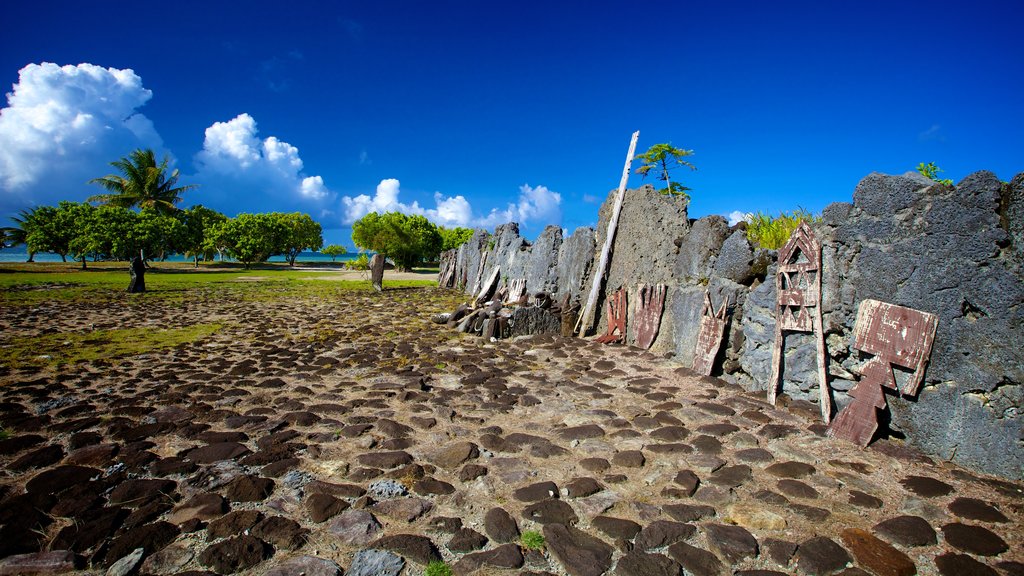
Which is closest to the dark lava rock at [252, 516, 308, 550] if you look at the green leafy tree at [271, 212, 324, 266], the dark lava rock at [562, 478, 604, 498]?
the dark lava rock at [562, 478, 604, 498]

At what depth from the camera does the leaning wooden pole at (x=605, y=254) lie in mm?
9922

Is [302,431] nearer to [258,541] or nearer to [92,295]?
[258,541]

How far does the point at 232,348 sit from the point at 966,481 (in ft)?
29.9

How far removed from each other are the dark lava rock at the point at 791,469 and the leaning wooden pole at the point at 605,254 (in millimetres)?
6160

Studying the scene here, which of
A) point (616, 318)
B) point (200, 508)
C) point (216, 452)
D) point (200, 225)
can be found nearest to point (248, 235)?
point (200, 225)

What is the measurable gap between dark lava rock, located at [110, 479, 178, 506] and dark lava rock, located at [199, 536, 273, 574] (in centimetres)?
79

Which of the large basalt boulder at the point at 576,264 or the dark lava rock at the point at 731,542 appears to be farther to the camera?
the large basalt boulder at the point at 576,264

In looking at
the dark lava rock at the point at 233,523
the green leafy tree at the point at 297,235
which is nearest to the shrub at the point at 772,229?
the dark lava rock at the point at 233,523

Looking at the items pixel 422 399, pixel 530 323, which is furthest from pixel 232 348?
pixel 530 323

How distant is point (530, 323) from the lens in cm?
978

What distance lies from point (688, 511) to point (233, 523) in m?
2.76

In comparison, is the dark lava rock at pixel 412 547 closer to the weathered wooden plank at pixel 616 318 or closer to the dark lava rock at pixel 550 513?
the dark lava rock at pixel 550 513

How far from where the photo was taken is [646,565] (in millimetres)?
2445

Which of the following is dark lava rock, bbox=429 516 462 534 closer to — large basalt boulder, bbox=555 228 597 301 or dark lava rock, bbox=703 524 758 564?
dark lava rock, bbox=703 524 758 564
